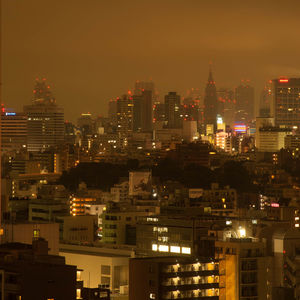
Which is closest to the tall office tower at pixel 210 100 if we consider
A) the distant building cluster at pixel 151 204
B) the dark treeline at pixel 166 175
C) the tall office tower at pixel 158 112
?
the distant building cluster at pixel 151 204

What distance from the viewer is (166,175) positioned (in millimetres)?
41344

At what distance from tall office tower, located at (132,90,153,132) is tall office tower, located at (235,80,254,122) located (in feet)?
48.0

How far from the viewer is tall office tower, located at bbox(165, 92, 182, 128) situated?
67.9 m

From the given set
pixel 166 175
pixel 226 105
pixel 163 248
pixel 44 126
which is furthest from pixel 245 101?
pixel 163 248

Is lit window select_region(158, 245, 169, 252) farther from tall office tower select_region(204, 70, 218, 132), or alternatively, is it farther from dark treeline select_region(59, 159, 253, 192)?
tall office tower select_region(204, 70, 218, 132)

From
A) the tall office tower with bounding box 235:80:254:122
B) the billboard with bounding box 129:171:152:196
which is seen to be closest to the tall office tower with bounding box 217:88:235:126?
the tall office tower with bounding box 235:80:254:122

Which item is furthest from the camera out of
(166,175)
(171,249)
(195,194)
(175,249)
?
(166,175)

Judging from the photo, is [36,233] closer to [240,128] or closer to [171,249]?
[171,249]

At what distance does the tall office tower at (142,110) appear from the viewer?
6931 centimetres

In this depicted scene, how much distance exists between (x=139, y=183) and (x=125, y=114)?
115ft

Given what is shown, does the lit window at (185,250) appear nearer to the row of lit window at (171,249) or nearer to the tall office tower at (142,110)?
the row of lit window at (171,249)

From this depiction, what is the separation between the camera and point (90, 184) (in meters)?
41.4

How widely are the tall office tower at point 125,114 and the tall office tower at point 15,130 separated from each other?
5.17 metres

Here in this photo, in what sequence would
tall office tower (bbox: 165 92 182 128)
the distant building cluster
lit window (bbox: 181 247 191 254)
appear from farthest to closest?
tall office tower (bbox: 165 92 182 128)
lit window (bbox: 181 247 191 254)
the distant building cluster
